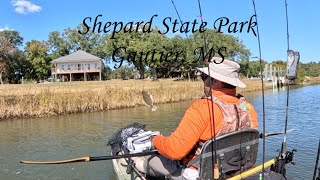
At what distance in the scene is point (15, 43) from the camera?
2699 inches

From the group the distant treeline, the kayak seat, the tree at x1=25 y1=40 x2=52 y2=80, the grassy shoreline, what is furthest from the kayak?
the tree at x1=25 y1=40 x2=52 y2=80

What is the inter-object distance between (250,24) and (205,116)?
1.16 meters

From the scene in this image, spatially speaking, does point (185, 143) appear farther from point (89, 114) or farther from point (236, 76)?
point (89, 114)

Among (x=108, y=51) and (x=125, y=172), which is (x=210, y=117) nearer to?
(x=125, y=172)

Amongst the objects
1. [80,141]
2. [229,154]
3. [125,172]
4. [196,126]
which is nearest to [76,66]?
[80,141]

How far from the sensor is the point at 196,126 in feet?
10.6

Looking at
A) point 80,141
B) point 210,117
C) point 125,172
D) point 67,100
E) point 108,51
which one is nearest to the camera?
point 210,117

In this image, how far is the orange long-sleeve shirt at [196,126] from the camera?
323cm

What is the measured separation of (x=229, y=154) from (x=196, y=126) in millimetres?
505

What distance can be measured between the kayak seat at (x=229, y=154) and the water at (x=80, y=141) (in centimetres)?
315

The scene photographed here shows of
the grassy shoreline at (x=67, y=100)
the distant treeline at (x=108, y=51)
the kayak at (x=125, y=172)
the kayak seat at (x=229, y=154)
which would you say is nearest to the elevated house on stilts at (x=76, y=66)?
the distant treeline at (x=108, y=51)

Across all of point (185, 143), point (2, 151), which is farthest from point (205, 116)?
point (2, 151)

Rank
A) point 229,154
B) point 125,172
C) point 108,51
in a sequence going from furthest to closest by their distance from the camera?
point 108,51 → point 125,172 → point 229,154

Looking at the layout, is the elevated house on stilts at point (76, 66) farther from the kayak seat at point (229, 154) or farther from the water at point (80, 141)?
the kayak seat at point (229, 154)
